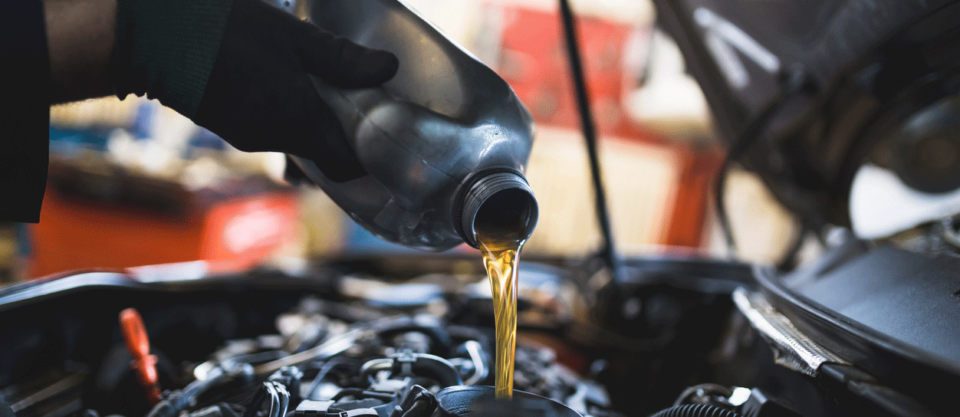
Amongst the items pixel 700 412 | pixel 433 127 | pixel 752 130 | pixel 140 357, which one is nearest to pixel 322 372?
pixel 140 357

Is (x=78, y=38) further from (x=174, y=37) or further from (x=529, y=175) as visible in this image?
(x=529, y=175)

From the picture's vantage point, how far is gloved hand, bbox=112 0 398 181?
25.4 inches

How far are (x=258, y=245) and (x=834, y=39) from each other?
3.52 metres

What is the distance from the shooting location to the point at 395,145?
65 cm

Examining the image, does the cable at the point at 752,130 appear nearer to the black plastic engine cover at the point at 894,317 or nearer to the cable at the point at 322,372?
the black plastic engine cover at the point at 894,317

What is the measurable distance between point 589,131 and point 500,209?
26.7 inches

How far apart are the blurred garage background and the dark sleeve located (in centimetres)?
250

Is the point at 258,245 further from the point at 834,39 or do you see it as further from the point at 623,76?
the point at 623,76

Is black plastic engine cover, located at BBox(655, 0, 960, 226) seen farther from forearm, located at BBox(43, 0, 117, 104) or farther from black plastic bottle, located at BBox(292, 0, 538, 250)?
forearm, located at BBox(43, 0, 117, 104)

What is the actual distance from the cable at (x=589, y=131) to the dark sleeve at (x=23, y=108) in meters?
0.93

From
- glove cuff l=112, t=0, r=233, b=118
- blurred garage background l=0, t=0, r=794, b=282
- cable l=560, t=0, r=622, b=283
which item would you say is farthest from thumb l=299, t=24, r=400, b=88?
blurred garage background l=0, t=0, r=794, b=282

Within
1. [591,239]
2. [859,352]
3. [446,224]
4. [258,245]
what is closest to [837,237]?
[859,352]

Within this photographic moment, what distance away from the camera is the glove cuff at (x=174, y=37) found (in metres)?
0.65

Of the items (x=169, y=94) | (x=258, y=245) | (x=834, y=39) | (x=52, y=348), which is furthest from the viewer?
(x=258, y=245)
